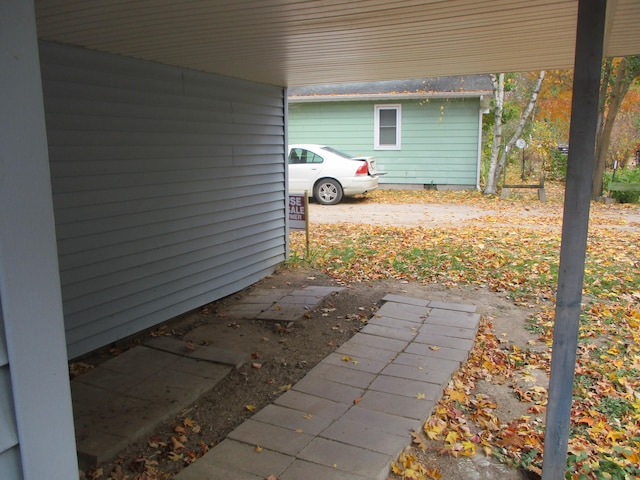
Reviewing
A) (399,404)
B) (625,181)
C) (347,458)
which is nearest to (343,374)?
(399,404)

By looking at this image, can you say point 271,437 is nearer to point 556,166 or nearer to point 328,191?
point 328,191

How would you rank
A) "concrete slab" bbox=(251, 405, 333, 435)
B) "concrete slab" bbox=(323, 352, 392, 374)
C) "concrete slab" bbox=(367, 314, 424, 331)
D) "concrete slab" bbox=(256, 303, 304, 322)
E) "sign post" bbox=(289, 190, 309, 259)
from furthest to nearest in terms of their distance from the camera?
"sign post" bbox=(289, 190, 309, 259) < "concrete slab" bbox=(256, 303, 304, 322) < "concrete slab" bbox=(367, 314, 424, 331) < "concrete slab" bbox=(323, 352, 392, 374) < "concrete slab" bbox=(251, 405, 333, 435)

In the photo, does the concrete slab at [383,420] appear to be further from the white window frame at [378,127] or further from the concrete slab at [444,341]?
the white window frame at [378,127]

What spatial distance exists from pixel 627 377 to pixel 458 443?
1.79m

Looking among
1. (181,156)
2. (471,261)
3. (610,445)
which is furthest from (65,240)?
(471,261)

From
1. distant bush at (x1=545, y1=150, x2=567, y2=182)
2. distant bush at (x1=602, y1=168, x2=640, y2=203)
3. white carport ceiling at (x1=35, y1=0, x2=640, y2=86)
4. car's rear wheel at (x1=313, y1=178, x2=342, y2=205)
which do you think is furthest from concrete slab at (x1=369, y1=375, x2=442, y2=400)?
distant bush at (x1=545, y1=150, x2=567, y2=182)

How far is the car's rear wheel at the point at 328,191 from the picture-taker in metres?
14.3

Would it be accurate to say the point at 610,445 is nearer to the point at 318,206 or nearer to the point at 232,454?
the point at 232,454

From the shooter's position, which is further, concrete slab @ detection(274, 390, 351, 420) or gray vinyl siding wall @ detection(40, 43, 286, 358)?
gray vinyl siding wall @ detection(40, 43, 286, 358)

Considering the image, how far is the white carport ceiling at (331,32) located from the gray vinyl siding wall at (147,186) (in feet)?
1.04

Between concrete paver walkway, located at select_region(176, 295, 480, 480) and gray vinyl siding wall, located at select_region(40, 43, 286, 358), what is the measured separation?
6.19 feet

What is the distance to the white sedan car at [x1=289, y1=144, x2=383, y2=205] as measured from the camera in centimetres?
1409

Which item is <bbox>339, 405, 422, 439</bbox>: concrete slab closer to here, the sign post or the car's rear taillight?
the sign post

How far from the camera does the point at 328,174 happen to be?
46.5 ft
